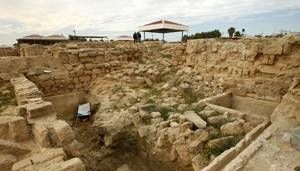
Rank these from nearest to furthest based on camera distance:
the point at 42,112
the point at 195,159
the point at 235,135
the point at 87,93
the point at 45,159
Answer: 1. the point at 45,159
2. the point at 42,112
3. the point at 195,159
4. the point at 235,135
5. the point at 87,93

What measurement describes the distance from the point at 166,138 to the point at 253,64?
3512 millimetres

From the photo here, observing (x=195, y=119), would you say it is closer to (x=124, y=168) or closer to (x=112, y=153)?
(x=124, y=168)

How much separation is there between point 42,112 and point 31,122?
261 mm

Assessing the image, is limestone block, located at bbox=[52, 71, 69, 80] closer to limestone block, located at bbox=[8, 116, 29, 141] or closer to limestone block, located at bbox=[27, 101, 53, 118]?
→ limestone block, located at bbox=[27, 101, 53, 118]

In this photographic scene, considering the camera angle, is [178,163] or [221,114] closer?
[178,163]

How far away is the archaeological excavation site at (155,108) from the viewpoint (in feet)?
9.18

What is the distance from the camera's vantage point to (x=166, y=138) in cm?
431

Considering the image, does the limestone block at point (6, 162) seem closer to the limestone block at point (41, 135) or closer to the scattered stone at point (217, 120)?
the limestone block at point (41, 135)

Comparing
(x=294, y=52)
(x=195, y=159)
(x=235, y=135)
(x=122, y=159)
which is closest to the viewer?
(x=195, y=159)

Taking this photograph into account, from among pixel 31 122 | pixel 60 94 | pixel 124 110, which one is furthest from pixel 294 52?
pixel 60 94

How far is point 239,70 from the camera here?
622cm

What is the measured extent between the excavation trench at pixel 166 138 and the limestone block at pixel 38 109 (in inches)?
48.7

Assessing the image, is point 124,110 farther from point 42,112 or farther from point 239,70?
point 239,70

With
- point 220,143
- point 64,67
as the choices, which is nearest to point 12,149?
point 220,143
